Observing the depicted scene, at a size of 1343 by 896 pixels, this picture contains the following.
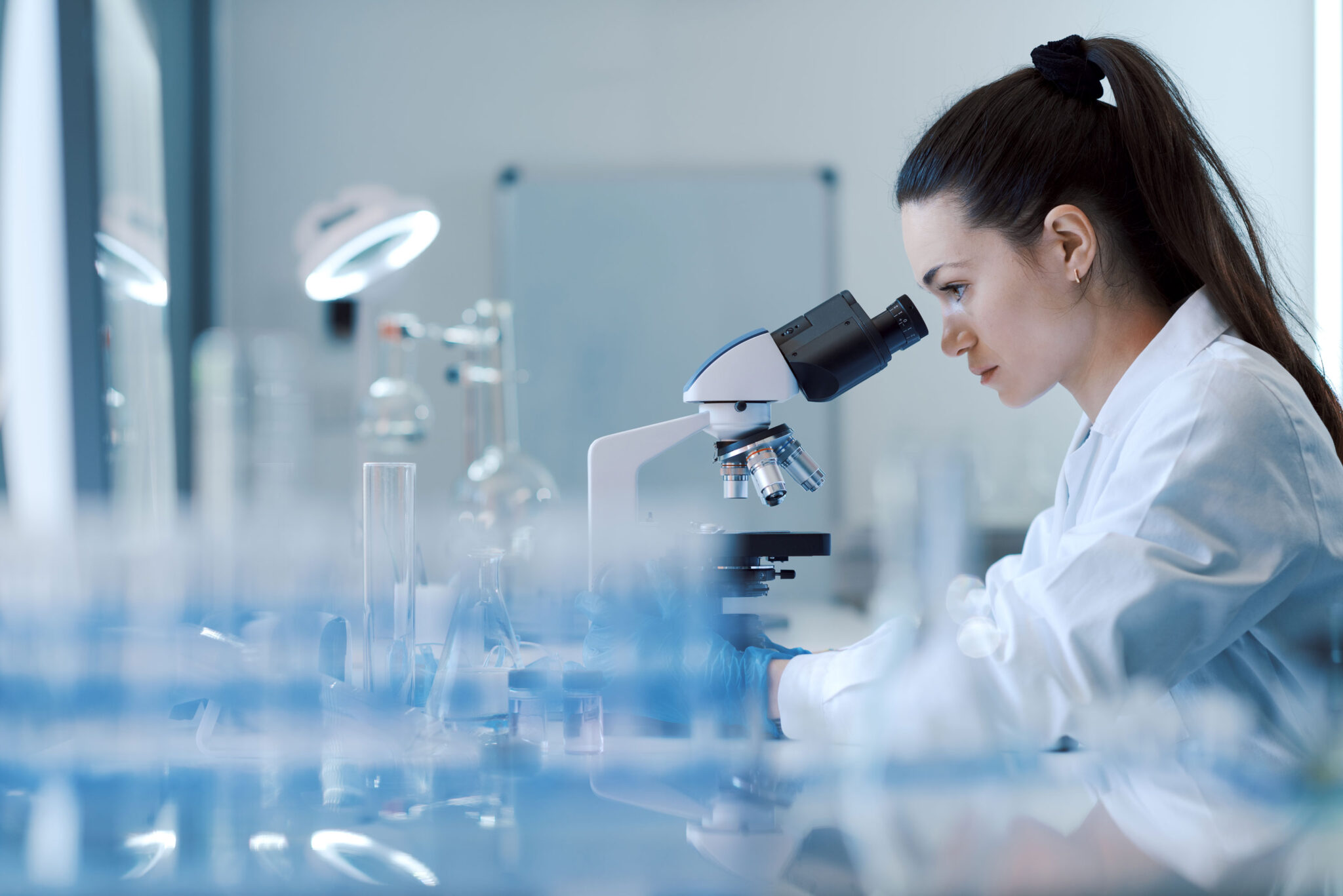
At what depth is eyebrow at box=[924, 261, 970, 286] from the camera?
40.3 inches

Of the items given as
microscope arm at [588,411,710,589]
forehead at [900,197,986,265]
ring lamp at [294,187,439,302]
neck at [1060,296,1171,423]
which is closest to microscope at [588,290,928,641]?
microscope arm at [588,411,710,589]

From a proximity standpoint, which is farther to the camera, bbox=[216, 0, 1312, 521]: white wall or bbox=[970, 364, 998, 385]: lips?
bbox=[216, 0, 1312, 521]: white wall

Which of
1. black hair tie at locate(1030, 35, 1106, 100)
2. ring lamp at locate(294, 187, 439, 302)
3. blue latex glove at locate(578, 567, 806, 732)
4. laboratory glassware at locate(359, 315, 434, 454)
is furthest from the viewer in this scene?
laboratory glassware at locate(359, 315, 434, 454)

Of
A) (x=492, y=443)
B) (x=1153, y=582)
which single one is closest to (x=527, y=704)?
(x=1153, y=582)

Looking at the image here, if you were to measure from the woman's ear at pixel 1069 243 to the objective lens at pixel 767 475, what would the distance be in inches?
14.8

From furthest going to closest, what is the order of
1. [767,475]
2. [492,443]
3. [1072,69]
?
[492,443] → [1072,69] → [767,475]

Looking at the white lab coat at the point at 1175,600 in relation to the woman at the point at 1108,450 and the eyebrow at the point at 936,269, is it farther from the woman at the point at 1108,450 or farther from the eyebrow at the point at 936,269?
the eyebrow at the point at 936,269

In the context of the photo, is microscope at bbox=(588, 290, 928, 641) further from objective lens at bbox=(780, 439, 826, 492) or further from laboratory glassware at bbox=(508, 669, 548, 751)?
laboratory glassware at bbox=(508, 669, 548, 751)

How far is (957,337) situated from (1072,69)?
305 millimetres

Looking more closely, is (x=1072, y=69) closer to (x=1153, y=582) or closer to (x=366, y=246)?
(x=1153, y=582)

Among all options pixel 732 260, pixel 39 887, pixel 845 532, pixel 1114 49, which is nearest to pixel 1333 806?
pixel 39 887

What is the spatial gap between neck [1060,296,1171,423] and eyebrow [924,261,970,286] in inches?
6.3

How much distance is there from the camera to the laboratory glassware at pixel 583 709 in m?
0.63

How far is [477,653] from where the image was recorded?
70 centimetres
